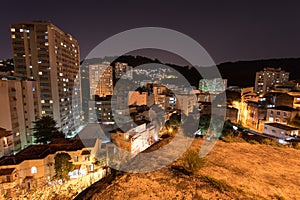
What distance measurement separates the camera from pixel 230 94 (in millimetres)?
19312

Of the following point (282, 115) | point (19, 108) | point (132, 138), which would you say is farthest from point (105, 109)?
point (282, 115)

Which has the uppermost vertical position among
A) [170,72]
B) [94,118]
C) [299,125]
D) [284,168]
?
[170,72]

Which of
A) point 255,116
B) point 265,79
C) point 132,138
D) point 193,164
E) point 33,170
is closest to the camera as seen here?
point 193,164

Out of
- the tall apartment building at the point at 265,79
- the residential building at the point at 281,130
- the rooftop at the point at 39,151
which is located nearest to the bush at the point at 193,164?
the rooftop at the point at 39,151

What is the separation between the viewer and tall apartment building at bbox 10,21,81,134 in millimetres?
19328

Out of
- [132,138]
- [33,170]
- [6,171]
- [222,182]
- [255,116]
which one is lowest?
[33,170]

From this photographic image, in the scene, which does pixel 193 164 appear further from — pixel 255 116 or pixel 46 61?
pixel 46 61

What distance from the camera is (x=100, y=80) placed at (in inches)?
1570

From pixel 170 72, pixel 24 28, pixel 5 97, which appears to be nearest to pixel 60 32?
pixel 24 28

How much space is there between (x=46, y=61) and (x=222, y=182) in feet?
76.4

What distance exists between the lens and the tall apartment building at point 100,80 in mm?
39562

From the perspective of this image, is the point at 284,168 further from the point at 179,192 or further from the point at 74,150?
the point at 74,150

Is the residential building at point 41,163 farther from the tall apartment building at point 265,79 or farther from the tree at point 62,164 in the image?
the tall apartment building at point 265,79

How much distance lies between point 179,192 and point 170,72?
154 feet
